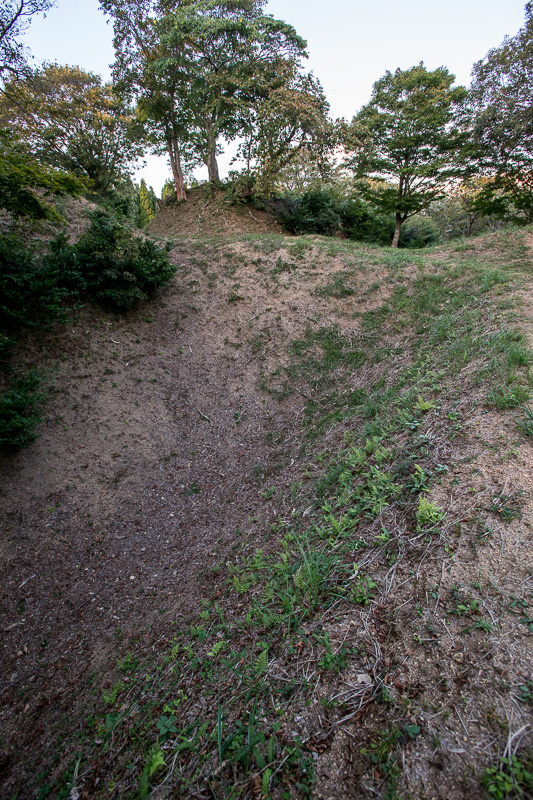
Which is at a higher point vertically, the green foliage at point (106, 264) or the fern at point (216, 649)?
the green foliage at point (106, 264)

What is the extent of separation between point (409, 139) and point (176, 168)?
10.2m

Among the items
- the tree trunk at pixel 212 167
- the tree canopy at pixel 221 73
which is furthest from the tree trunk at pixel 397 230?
the tree trunk at pixel 212 167

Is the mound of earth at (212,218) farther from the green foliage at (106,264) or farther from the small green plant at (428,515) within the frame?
the small green plant at (428,515)

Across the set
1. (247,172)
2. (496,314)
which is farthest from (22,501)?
(247,172)

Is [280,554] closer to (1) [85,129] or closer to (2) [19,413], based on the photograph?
(2) [19,413]

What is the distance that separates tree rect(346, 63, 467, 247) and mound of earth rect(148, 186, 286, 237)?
4.35m

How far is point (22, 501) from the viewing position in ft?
15.5

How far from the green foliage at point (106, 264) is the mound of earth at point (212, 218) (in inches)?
242

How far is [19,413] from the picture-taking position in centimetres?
513

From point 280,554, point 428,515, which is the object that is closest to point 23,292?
point 280,554

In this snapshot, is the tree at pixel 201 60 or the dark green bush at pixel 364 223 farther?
the dark green bush at pixel 364 223

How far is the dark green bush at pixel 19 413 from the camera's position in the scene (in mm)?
4809

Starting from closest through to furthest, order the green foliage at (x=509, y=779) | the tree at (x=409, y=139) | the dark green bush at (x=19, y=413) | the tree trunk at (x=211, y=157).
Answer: the green foliage at (x=509, y=779) → the dark green bush at (x=19, y=413) → the tree at (x=409, y=139) → the tree trunk at (x=211, y=157)

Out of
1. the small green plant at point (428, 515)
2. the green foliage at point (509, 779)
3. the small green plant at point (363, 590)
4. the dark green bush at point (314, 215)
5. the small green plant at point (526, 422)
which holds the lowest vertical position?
the small green plant at point (363, 590)
